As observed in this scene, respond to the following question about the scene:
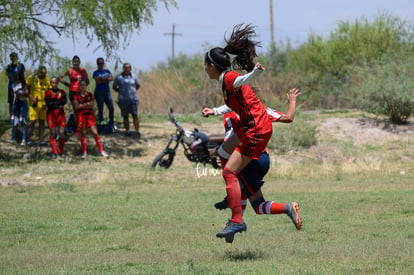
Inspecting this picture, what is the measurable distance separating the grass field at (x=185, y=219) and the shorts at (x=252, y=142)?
42.1 inches

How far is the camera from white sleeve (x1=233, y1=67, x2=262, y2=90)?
292 inches

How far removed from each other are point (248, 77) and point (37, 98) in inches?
546

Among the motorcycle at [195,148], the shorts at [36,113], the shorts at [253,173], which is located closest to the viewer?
the shorts at [253,173]

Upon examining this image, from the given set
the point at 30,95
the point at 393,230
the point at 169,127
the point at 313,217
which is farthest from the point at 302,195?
the point at 169,127

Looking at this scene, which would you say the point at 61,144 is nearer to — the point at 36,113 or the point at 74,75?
the point at 36,113

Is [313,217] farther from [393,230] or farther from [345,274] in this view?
[345,274]

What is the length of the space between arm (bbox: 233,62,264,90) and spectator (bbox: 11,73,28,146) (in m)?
13.3

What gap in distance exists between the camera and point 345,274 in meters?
6.53

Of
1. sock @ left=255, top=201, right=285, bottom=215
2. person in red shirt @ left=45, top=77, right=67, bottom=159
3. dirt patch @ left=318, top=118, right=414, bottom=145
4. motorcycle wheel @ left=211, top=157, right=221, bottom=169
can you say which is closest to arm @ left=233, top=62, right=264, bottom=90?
sock @ left=255, top=201, right=285, bottom=215

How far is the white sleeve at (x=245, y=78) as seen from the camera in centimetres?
742

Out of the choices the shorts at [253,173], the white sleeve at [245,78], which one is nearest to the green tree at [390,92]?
the shorts at [253,173]

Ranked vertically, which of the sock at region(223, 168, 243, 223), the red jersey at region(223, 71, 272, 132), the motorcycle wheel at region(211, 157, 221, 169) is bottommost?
Result: the motorcycle wheel at region(211, 157, 221, 169)

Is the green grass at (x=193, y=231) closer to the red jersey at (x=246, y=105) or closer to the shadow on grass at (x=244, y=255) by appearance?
the shadow on grass at (x=244, y=255)

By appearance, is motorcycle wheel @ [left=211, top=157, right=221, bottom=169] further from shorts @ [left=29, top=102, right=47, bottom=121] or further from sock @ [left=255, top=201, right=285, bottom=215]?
sock @ [left=255, top=201, right=285, bottom=215]
